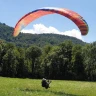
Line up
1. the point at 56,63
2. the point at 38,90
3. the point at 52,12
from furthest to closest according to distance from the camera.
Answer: the point at 56,63
the point at 38,90
the point at 52,12

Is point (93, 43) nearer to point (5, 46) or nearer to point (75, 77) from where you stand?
point (75, 77)

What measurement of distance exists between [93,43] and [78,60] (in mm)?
7817

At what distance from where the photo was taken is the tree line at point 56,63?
85.0 metres

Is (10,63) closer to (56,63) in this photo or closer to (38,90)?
(56,63)

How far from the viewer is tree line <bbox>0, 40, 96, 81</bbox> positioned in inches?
3346

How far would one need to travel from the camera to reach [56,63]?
89.1 m

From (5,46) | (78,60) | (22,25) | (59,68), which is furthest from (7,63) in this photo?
(22,25)

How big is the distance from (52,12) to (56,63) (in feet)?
233

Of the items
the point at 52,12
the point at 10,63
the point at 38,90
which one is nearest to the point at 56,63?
the point at 10,63

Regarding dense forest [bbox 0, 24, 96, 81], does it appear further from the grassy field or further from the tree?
the grassy field

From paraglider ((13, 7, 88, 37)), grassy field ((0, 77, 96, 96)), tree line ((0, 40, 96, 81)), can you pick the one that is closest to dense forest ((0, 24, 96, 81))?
tree line ((0, 40, 96, 81))

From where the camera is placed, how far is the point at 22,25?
64.4 ft

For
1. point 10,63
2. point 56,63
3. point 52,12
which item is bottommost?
point 10,63

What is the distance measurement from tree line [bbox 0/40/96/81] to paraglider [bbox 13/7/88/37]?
63581mm
